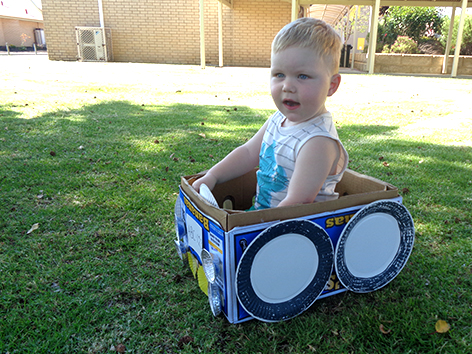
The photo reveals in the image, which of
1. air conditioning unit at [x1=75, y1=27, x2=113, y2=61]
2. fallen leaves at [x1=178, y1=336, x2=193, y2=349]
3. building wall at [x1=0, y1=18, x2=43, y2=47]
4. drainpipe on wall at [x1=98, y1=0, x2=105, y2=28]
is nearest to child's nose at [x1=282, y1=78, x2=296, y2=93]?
fallen leaves at [x1=178, y1=336, x2=193, y2=349]

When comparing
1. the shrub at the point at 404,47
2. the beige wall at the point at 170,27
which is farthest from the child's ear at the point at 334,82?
the shrub at the point at 404,47

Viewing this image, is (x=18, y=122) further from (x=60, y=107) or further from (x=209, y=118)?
(x=209, y=118)

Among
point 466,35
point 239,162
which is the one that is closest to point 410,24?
point 466,35

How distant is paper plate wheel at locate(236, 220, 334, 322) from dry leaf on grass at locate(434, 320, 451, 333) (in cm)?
45

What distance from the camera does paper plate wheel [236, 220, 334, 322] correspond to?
1.38m

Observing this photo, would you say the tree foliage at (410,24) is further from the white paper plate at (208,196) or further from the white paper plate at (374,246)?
the white paper plate at (208,196)

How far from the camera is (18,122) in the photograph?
15.4 feet

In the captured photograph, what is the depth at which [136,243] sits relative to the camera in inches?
83.0

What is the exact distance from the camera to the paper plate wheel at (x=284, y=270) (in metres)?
1.38

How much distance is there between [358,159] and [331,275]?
2151 millimetres

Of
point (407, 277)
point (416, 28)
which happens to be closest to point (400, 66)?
point (416, 28)

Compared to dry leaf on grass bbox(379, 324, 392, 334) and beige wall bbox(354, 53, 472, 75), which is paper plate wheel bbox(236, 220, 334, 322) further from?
beige wall bbox(354, 53, 472, 75)

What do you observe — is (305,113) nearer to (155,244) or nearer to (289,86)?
(289,86)

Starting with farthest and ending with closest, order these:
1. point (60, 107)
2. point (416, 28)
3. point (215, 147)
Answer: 1. point (416, 28)
2. point (60, 107)
3. point (215, 147)
